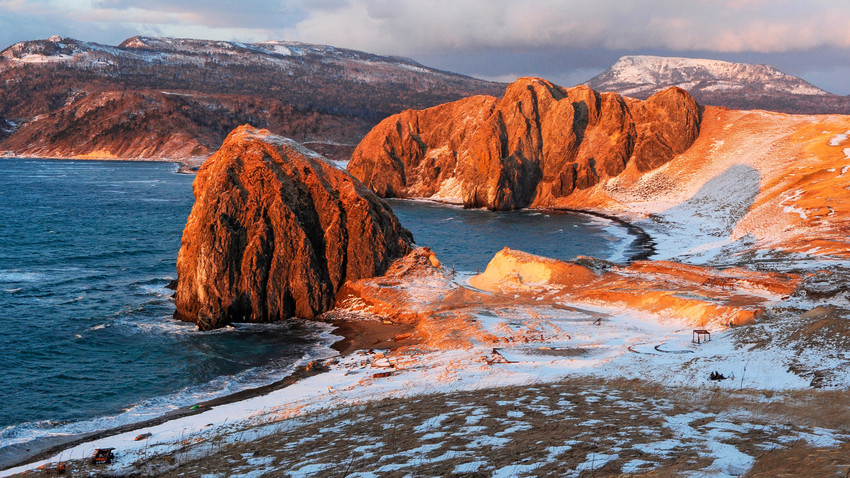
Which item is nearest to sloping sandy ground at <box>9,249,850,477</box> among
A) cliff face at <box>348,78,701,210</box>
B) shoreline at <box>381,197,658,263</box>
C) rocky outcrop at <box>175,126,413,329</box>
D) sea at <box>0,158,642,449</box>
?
sea at <box>0,158,642,449</box>

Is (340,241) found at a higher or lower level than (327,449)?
higher

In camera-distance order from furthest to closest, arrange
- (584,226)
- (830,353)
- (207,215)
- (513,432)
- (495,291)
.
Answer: (584,226) → (495,291) → (207,215) → (830,353) → (513,432)

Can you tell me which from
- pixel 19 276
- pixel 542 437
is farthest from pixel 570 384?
pixel 19 276

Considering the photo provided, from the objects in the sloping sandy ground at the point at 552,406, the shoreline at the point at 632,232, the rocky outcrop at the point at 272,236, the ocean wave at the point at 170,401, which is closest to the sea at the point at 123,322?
the ocean wave at the point at 170,401

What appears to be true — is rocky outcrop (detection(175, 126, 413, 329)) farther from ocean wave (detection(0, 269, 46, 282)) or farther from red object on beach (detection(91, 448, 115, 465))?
red object on beach (detection(91, 448, 115, 465))

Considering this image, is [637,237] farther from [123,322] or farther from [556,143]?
[123,322]

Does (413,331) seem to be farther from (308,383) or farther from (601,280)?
(601,280)

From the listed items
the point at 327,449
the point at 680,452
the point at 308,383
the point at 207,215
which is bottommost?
the point at 308,383

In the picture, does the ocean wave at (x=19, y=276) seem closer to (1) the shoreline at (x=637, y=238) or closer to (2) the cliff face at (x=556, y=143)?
(1) the shoreline at (x=637, y=238)

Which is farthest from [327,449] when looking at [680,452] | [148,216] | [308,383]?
[148,216]
